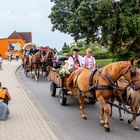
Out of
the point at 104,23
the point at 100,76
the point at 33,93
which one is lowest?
the point at 33,93

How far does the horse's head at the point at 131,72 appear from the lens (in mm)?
10352

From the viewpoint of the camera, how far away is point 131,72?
10359 millimetres

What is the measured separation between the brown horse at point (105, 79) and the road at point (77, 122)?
332mm

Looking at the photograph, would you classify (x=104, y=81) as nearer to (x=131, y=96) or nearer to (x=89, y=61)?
(x=131, y=96)

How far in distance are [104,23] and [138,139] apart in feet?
77.6

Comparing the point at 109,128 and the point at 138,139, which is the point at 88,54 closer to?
the point at 109,128

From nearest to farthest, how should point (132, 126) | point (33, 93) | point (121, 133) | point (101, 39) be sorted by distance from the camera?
point (121, 133) < point (132, 126) < point (33, 93) < point (101, 39)

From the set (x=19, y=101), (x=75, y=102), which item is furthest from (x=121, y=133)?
(x=19, y=101)

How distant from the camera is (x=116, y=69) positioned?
11.0m

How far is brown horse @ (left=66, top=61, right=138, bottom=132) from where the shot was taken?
34.8 feet

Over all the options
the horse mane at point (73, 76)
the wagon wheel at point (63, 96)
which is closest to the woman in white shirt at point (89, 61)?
the horse mane at point (73, 76)

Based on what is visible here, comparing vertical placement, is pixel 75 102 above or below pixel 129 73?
below

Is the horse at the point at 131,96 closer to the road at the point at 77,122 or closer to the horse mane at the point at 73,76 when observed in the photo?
the road at the point at 77,122

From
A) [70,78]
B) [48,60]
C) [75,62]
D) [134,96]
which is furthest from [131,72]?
[48,60]
